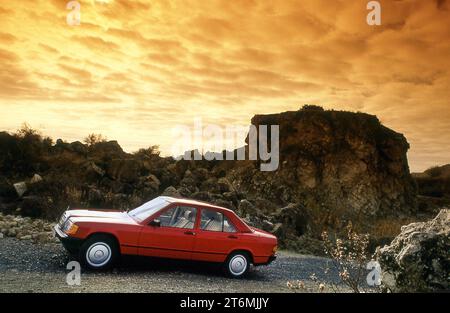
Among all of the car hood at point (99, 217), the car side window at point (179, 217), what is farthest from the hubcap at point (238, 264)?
the car hood at point (99, 217)

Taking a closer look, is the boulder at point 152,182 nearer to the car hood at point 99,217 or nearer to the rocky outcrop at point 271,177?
the rocky outcrop at point 271,177

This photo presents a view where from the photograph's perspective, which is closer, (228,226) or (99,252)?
(99,252)

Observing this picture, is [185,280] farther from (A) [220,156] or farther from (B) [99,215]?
(A) [220,156]

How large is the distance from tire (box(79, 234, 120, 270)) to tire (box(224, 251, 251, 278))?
2332 millimetres

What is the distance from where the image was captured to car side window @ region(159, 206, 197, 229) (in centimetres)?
909

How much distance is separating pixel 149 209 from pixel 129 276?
5.11ft

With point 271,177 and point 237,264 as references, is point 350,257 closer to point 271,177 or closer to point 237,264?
point 237,264

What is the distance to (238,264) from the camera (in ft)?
31.0

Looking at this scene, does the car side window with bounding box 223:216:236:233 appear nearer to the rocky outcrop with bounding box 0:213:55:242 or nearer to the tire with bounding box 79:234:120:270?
the tire with bounding box 79:234:120:270

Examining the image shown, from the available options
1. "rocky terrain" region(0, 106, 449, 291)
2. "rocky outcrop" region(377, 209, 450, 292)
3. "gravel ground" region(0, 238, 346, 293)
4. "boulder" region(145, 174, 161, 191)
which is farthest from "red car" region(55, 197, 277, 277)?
"boulder" region(145, 174, 161, 191)

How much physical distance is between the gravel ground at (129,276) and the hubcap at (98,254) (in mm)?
224

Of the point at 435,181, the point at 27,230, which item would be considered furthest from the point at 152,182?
the point at 435,181

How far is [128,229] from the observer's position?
8555 mm

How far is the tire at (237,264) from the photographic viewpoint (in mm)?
9367
